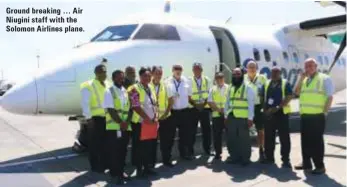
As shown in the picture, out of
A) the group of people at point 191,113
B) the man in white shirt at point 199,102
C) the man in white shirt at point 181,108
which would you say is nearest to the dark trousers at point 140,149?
the group of people at point 191,113

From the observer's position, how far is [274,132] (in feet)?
24.1

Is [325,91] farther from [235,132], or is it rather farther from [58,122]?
[58,122]

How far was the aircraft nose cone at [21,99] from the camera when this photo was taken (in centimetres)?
693

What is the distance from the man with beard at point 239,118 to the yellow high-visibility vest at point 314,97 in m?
0.91

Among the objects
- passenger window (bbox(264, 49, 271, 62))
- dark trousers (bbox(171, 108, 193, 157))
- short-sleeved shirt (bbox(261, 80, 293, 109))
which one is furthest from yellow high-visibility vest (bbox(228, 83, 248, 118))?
passenger window (bbox(264, 49, 271, 62))

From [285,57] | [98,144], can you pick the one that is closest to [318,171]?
[98,144]

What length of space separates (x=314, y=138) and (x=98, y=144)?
3.64 meters

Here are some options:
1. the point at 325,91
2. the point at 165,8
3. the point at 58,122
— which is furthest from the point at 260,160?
the point at 58,122

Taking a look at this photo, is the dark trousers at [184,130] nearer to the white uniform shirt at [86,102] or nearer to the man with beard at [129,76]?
the man with beard at [129,76]

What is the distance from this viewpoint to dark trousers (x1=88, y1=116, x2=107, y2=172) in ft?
22.4

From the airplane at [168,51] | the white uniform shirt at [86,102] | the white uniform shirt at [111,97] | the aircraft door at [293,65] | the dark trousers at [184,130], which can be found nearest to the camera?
the white uniform shirt at [111,97]

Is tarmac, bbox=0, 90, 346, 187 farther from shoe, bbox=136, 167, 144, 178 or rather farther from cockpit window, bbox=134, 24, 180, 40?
cockpit window, bbox=134, 24, 180, 40

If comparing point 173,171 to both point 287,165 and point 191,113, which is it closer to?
point 191,113

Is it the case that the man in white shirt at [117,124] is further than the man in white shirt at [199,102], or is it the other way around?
the man in white shirt at [199,102]
